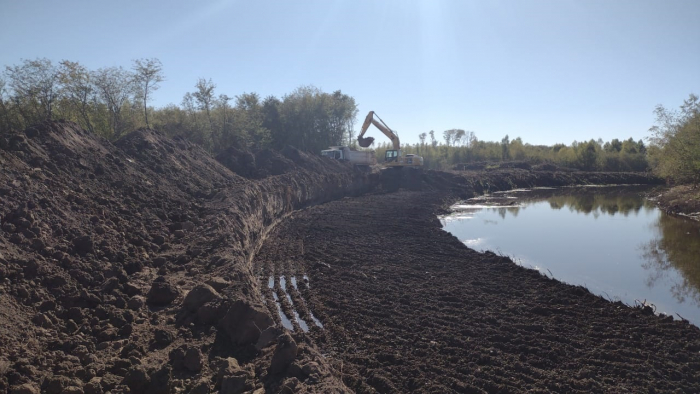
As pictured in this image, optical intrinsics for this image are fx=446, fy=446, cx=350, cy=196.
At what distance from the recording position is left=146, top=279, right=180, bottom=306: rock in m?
8.27

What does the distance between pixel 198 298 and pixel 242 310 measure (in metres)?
1.18

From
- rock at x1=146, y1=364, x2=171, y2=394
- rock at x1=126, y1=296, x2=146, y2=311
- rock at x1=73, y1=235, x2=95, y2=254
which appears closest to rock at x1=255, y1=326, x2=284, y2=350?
rock at x1=146, y1=364, x2=171, y2=394

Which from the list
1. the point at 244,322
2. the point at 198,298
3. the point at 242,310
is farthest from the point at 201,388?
the point at 198,298

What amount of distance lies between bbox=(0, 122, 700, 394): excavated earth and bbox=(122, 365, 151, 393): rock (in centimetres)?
1

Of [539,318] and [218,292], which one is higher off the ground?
[218,292]

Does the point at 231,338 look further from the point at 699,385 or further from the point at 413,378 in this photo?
the point at 699,385

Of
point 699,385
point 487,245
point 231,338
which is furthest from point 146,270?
point 487,245

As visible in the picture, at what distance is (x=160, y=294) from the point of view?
27.1 ft

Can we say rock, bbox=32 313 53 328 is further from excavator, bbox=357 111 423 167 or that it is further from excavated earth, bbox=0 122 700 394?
excavator, bbox=357 111 423 167

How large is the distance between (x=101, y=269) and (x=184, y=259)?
239 centimetres

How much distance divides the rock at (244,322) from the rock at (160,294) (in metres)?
1.64

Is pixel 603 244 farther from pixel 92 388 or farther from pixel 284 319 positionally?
pixel 92 388

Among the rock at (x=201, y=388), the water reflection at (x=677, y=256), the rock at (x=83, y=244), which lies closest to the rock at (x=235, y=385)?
the rock at (x=201, y=388)

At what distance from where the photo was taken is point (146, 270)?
31.8ft
